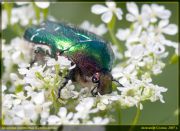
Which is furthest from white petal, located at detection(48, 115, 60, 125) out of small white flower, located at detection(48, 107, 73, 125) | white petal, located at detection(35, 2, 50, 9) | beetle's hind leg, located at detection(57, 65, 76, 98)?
white petal, located at detection(35, 2, 50, 9)

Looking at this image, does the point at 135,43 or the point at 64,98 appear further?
the point at 135,43

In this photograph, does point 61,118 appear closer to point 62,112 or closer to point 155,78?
point 62,112

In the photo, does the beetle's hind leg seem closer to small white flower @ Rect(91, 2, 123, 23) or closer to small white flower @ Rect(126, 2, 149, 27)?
small white flower @ Rect(91, 2, 123, 23)

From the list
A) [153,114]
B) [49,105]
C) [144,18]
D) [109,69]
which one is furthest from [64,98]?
[153,114]

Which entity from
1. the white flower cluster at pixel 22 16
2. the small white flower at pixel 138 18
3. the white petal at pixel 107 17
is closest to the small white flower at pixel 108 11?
the white petal at pixel 107 17

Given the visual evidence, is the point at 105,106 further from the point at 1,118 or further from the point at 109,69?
the point at 1,118
